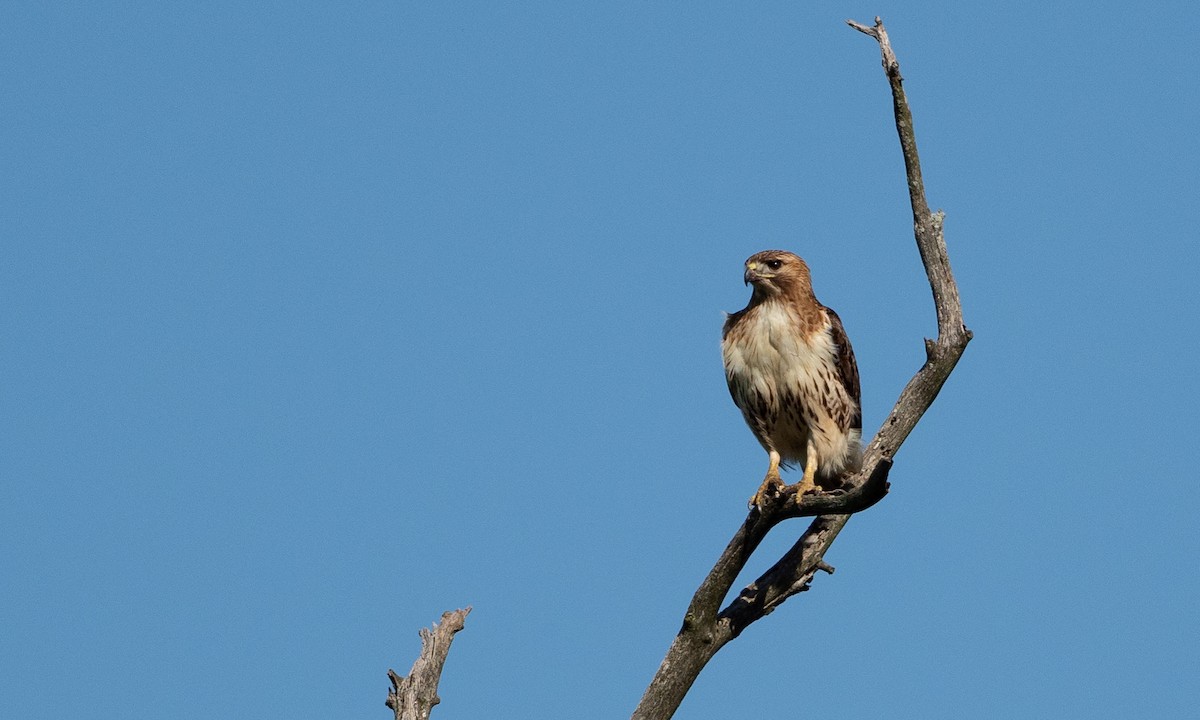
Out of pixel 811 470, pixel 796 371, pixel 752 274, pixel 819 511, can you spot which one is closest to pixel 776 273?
pixel 752 274

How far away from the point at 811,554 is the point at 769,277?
177cm

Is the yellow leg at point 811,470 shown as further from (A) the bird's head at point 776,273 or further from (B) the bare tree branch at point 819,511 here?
(A) the bird's head at point 776,273

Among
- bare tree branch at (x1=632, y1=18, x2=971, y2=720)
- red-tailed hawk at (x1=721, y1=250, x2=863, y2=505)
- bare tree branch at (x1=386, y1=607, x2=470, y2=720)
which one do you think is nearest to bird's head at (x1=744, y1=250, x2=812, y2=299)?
red-tailed hawk at (x1=721, y1=250, x2=863, y2=505)

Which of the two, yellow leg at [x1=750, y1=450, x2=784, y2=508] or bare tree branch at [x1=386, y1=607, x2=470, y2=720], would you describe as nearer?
bare tree branch at [x1=386, y1=607, x2=470, y2=720]

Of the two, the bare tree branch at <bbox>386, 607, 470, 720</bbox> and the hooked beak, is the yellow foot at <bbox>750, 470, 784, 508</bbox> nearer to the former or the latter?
the hooked beak

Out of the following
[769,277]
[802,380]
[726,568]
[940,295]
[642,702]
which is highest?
[769,277]

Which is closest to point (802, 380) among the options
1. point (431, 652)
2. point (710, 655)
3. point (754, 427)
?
point (754, 427)

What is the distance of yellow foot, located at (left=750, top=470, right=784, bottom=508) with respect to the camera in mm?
8070

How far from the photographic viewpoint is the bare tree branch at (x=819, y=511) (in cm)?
707

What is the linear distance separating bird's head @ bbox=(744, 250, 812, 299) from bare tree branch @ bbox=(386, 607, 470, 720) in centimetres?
283

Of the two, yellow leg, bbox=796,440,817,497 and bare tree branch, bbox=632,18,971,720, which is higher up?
yellow leg, bbox=796,440,817,497

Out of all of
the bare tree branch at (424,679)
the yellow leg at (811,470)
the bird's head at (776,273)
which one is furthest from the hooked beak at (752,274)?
the bare tree branch at (424,679)

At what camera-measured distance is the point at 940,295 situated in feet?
23.3

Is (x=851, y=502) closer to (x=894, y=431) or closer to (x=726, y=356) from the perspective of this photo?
(x=894, y=431)
